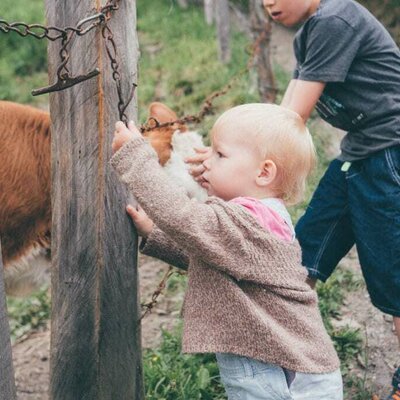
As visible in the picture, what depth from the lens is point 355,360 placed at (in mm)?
3518

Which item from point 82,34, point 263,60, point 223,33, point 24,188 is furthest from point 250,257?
point 223,33

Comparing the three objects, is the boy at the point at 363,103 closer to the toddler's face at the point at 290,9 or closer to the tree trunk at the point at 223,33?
the toddler's face at the point at 290,9

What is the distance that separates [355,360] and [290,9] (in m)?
1.85

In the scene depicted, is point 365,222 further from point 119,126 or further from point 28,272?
point 28,272

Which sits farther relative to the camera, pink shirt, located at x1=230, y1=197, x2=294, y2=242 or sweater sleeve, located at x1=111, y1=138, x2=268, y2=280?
pink shirt, located at x1=230, y1=197, x2=294, y2=242

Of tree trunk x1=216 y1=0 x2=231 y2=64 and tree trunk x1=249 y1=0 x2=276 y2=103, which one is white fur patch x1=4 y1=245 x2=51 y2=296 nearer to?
tree trunk x1=249 y1=0 x2=276 y2=103

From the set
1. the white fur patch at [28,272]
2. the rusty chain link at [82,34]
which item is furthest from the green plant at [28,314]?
the rusty chain link at [82,34]

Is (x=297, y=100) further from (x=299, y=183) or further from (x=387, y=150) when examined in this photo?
(x=299, y=183)

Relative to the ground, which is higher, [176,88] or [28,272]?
[28,272]

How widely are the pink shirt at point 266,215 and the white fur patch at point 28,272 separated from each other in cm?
165

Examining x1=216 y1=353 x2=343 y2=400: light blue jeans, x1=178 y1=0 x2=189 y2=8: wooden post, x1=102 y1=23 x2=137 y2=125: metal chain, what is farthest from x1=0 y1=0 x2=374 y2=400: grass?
x1=102 y1=23 x2=137 y2=125: metal chain

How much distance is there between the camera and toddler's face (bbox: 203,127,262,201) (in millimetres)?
2090

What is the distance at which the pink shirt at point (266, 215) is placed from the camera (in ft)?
6.80

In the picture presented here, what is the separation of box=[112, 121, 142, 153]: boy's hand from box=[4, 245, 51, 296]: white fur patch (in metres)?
1.54
